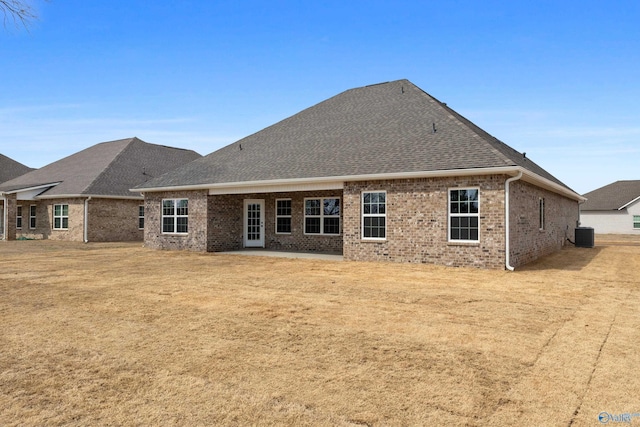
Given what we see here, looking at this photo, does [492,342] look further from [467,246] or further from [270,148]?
[270,148]

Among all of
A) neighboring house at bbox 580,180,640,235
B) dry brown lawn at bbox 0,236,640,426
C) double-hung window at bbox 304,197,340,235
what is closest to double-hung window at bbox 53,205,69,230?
double-hung window at bbox 304,197,340,235

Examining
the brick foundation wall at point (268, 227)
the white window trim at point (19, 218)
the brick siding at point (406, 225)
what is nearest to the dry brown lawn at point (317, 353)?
the brick siding at point (406, 225)

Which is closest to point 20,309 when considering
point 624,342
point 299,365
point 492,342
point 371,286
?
point 299,365

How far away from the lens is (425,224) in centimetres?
1352

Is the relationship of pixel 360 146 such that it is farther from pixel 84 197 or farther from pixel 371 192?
pixel 84 197

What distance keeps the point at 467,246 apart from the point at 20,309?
11.0 meters

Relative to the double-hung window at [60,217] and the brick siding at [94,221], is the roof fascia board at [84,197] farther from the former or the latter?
the double-hung window at [60,217]

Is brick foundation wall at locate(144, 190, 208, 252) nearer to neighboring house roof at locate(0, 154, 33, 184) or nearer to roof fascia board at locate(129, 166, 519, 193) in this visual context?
roof fascia board at locate(129, 166, 519, 193)

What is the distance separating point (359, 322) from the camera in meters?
6.50

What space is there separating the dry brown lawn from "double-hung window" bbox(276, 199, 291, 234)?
378 inches

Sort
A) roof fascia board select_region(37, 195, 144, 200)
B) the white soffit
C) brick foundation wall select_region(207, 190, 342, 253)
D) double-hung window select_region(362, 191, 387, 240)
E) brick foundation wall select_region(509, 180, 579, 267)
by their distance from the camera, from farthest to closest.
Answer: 1. roof fascia board select_region(37, 195, 144, 200)
2. brick foundation wall select_region(207, 190, 342, 253)
3. the white soffit
4. double-hung window select_region(362, 191, 387, 240)
5. brick foundation wall select_region(509, 180, 579, 267)

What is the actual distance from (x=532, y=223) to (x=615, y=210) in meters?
35.2

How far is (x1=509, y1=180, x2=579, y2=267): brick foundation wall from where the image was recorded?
12992 mm

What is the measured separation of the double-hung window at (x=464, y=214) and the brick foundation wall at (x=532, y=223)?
0.95m
